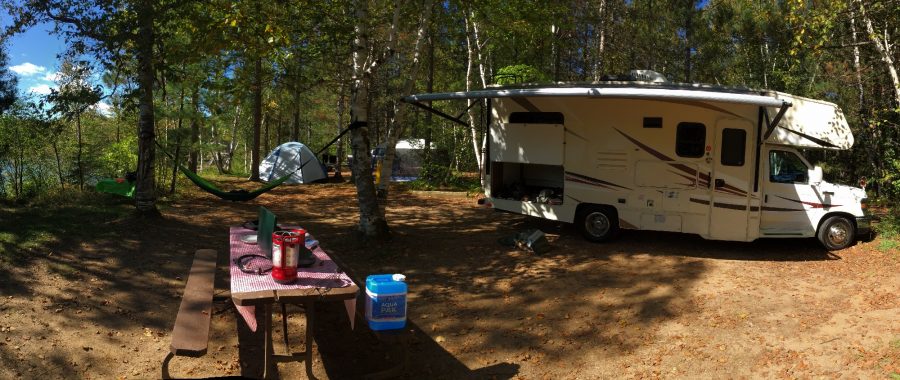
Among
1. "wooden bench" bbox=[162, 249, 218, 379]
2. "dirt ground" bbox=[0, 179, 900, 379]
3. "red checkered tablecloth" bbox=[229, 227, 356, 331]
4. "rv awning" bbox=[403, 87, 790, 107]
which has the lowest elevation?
"dirt ground" bbox=[0, 179, 900, 379]

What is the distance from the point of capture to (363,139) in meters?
8.55

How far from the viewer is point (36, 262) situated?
21.8ft

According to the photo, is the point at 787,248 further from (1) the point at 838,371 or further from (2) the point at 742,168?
(1) the point at 838,371

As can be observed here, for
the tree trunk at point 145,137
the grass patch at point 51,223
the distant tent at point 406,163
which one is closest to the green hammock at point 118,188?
the grass patch at point 51,223

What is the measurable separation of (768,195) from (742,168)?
57 cm

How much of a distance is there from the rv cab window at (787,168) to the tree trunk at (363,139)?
5.85 m

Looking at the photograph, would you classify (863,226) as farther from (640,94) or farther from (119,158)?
(119,158)

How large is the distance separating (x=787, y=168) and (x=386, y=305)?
270 inches

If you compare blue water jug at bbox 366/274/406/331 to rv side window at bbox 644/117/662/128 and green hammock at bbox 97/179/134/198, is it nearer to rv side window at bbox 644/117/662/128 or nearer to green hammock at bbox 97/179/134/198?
rv side window at bbox 644/117/662/128

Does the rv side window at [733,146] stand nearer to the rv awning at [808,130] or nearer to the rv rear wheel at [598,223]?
the rv awning at [808,130]

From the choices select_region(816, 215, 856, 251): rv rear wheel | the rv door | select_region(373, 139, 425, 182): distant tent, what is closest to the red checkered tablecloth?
the rv door

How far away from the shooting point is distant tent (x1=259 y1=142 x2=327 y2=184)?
19359 millimetres

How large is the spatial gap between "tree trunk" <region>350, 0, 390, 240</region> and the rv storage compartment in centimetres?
230

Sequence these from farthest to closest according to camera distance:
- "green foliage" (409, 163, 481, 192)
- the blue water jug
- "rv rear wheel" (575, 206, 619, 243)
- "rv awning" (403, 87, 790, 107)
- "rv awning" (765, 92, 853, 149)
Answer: "green foliage" (409, 163, 481, 192) < "rv rear wheel" (575, 206, 619, 243) < "rv awning" (765, 92, 853, 149) < "rv awning" (403, 87, 790, 107) < the blue water jug
